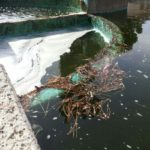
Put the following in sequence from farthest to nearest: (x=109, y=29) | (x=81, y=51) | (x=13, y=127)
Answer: (x=109, y=29)
(x=81, y=51)
(x=13, y=127)

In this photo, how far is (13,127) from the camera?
261cm

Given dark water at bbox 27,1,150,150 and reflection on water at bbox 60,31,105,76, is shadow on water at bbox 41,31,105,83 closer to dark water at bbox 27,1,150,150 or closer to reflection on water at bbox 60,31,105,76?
reflection on water at bbox 60,31,105,76

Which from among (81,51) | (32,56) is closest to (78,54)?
(81,51)

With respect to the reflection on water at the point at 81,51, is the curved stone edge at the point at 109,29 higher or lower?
higher

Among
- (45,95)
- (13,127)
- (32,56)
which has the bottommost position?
(45,95)

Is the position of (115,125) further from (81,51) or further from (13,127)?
(81,51)

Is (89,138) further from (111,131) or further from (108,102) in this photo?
(108,102)

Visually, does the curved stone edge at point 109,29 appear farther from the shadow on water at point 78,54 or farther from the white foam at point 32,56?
the white foam at point 32,56

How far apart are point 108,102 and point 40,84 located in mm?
1664

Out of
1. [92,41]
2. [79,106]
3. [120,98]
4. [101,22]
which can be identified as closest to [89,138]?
[79,106]

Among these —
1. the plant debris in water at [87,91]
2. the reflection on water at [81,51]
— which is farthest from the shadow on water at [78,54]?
the plant debris in water at [87,91]

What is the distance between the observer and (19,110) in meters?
2.85

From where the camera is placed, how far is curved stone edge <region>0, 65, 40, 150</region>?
2422 millimetres

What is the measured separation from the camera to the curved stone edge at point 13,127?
2422 mm
